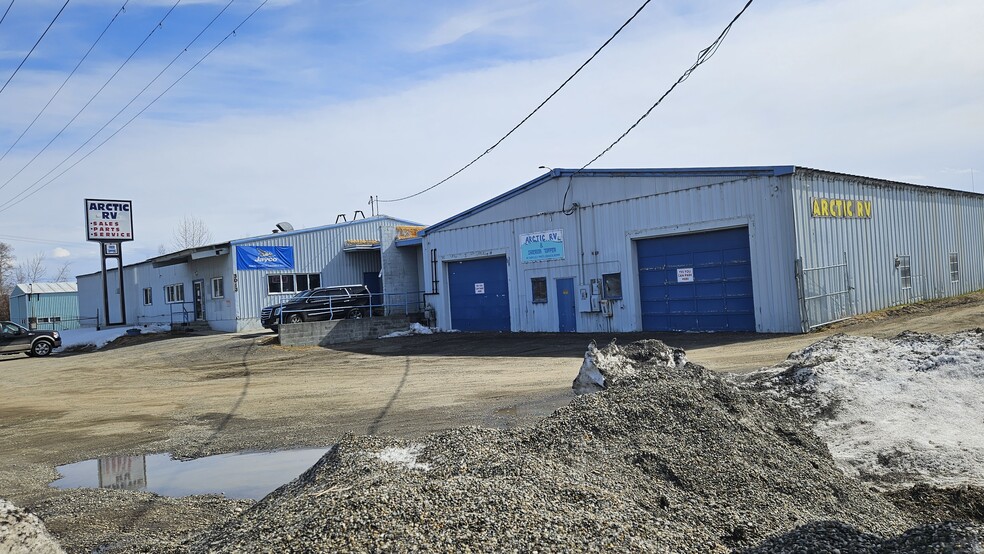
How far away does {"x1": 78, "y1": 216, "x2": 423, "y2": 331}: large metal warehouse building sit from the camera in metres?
34.0

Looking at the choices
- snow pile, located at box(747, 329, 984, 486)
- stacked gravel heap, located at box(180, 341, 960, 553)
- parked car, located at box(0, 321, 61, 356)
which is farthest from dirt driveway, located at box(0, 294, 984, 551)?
parked car, located at box(0, 321, 61, 356)

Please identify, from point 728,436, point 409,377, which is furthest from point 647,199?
point 728,436

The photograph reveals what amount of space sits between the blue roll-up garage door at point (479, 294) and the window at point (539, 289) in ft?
4.51

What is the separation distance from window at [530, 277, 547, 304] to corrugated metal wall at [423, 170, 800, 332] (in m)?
0.20

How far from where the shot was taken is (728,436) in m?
6.99

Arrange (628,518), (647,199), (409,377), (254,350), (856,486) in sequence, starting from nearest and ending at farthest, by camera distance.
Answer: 1. (628,518)
2. (856,486)
3. (409,377)
4. (647,199)
5. (254,350)

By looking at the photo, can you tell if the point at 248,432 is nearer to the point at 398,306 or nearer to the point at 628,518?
the point at 628,518

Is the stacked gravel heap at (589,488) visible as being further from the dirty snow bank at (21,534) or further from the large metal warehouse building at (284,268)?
the large metal warehouse building at (284,268)

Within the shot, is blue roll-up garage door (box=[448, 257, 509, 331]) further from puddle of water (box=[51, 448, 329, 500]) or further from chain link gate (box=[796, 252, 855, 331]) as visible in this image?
puddle of water (box=[51, 448, 329, 500])

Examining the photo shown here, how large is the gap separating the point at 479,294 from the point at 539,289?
10.2 ft

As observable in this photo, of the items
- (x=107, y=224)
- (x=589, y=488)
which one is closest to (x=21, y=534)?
(x=589, y=488)

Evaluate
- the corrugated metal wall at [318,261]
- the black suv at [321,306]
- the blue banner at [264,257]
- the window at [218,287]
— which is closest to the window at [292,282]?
the corrugated metal wall at [318,261]

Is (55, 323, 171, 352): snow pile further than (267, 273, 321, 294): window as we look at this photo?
Yes

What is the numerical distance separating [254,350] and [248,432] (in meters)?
15.6
